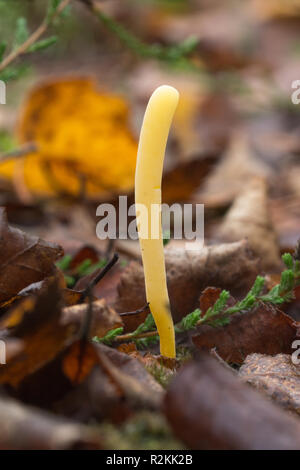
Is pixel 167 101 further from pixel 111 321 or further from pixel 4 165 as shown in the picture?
pixel 4 165

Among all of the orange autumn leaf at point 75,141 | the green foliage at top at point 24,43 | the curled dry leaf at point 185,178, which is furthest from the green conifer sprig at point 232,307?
the orange autumn leaf at point 75,141

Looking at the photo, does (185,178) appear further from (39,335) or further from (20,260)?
(39,335)

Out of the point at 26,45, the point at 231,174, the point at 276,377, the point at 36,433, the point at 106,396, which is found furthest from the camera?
the point at 231,174

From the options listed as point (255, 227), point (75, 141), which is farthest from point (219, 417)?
point (75, 141)

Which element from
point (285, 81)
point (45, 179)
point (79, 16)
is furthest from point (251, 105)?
point (45, 179)

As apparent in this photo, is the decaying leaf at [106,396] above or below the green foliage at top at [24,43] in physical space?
below

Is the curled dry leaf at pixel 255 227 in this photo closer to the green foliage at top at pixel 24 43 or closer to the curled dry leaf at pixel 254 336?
the curled dry leaf at pixel 254 336
